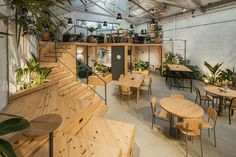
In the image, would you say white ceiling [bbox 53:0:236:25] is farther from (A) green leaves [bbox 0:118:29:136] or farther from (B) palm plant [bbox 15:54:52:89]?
(A) green leaves [bbox 0:118:29:136]

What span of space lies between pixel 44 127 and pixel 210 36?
10.8 metres

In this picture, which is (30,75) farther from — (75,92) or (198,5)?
(198,5)

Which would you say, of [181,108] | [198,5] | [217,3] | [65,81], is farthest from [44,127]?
[198,5]

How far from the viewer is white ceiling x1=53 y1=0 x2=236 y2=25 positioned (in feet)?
35.7

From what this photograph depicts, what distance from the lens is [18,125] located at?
97cm

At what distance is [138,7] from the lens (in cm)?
1348

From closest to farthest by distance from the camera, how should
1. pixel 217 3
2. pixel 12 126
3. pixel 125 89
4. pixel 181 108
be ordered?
pixel 12 126, pixel 181 108, pixel 125 89, pixel 217 3

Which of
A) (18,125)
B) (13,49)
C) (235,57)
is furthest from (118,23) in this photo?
(18,125)

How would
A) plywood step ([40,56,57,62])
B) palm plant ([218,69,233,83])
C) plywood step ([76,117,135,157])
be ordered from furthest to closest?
1. palm plant ([218,69,233,83])
2. plywood step ([40,56,57,62])
3. plywood step ([76,117,135,157])

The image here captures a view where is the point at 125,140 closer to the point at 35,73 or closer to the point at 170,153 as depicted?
the point at 170,153

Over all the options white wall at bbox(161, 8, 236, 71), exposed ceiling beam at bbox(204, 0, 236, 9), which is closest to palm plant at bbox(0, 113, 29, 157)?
white wall at bbox(161, 8, 236, 71)

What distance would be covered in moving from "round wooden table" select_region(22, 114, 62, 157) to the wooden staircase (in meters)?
0.96

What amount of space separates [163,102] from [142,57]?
12.3 meters

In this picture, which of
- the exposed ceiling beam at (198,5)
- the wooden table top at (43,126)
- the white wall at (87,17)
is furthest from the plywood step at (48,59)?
the exposed ceiling beam at (198,5)
